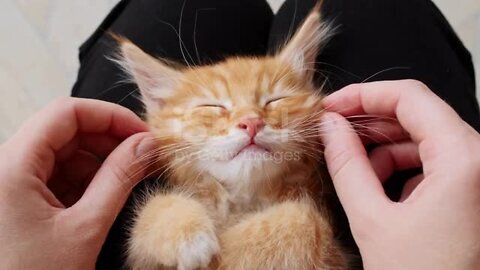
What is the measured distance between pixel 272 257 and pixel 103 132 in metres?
0.40

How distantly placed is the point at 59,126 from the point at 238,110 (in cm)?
29

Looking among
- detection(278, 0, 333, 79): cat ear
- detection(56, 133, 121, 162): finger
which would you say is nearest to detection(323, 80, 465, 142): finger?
detection(278, 0, 333, 79): cat ear

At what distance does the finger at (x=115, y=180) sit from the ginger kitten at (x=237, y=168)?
0.15 ft

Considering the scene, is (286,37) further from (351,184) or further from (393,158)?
(351,184)

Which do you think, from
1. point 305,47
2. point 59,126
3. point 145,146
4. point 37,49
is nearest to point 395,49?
point 305,47

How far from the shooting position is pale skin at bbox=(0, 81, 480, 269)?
26.5 inches

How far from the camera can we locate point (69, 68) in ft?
6.08

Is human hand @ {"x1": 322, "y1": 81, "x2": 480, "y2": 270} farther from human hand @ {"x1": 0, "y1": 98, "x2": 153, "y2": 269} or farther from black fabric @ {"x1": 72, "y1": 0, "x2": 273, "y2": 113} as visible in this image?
black fabric @ {"x1": 72, "y1": 0, "x2": 273, "y2": 113}

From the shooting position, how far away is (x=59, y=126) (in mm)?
829

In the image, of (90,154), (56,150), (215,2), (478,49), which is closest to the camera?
(56,150)

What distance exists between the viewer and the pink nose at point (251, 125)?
2.64ft

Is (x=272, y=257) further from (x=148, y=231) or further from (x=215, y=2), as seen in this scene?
(x=215, y=2)

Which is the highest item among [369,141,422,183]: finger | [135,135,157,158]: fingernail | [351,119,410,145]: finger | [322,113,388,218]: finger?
[135,135,157,158]: fingernail

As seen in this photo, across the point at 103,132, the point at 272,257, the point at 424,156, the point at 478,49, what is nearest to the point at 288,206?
the point at 272,257
